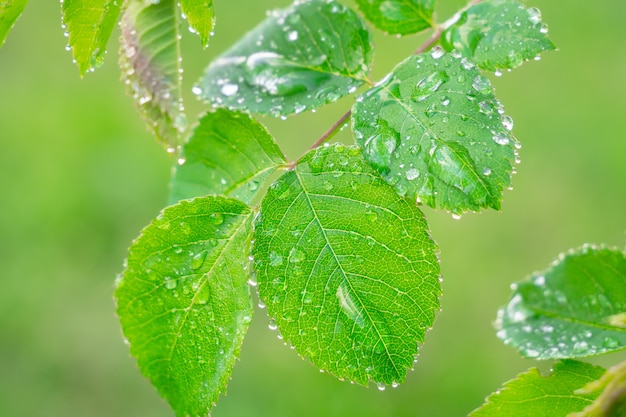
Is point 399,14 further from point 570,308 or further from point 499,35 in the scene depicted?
point 570,308

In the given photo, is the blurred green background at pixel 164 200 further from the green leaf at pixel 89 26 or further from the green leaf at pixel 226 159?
the green leaf at pixel 89 26

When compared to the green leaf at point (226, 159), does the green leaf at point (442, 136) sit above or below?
below

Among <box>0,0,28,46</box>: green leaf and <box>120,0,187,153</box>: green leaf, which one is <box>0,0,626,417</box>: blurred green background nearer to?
<box>120,0,187,153</box>: green leaf

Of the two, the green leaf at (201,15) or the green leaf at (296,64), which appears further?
the green leaf at (296,64)

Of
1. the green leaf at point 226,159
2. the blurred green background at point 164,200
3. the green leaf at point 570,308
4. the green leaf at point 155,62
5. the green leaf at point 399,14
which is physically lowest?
the green leaf at point 570,308

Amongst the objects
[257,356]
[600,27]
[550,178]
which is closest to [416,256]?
[257,356]

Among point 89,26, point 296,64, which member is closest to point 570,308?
point 296,64

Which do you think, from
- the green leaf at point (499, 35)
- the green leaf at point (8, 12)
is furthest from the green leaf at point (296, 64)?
the green leaf at point (8, 12)
